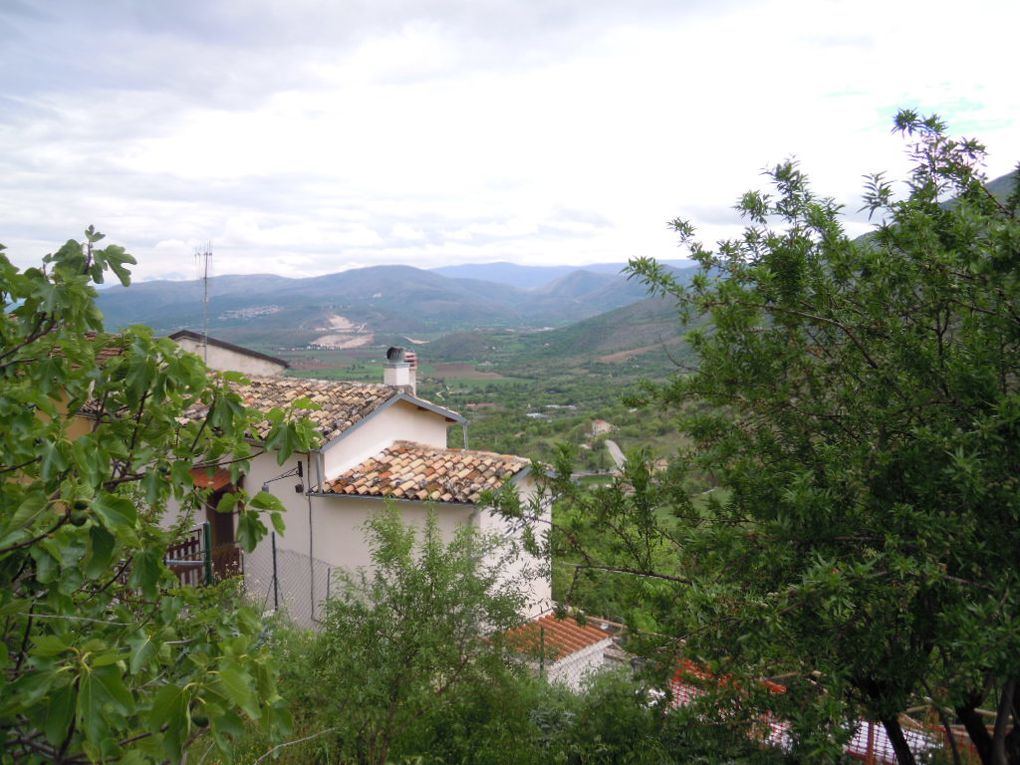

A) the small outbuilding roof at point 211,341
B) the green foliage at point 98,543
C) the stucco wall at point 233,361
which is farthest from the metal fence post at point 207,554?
the stucco wall at point 233,361

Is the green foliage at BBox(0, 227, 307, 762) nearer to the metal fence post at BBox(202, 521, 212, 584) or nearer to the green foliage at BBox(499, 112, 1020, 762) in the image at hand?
the green foliage at BBox(499, 112, 1020, 762)

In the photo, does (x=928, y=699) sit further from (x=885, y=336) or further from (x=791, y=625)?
(x=885, y=336)

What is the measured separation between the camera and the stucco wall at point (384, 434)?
42.5ft

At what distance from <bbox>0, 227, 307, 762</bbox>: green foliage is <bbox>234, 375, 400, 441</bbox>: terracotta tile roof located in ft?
30.3

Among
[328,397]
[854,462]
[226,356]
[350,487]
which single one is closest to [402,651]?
[854,462]

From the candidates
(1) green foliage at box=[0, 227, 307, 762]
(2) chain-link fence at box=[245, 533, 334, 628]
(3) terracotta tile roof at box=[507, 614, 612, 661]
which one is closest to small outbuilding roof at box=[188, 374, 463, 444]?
(2) chain-link fence at box=[245, 533, 334, 628]

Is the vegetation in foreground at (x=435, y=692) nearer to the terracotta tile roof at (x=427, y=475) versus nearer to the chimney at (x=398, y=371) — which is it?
the terracotta tile roof at (x=427, y=475)

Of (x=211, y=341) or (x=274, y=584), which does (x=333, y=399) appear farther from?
(x=211, y=341)

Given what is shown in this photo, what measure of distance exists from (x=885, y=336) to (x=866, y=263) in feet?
1.44

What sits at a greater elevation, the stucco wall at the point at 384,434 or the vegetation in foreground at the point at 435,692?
the stucco wall at the point at 384,434

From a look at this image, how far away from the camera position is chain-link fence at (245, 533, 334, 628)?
1229 centimetres

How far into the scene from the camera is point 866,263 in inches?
170

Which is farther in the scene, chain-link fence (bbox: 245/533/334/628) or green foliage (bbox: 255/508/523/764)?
chain-link fence (bbox: 245/533/334/628)

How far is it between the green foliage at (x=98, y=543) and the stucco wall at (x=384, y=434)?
9089mm
